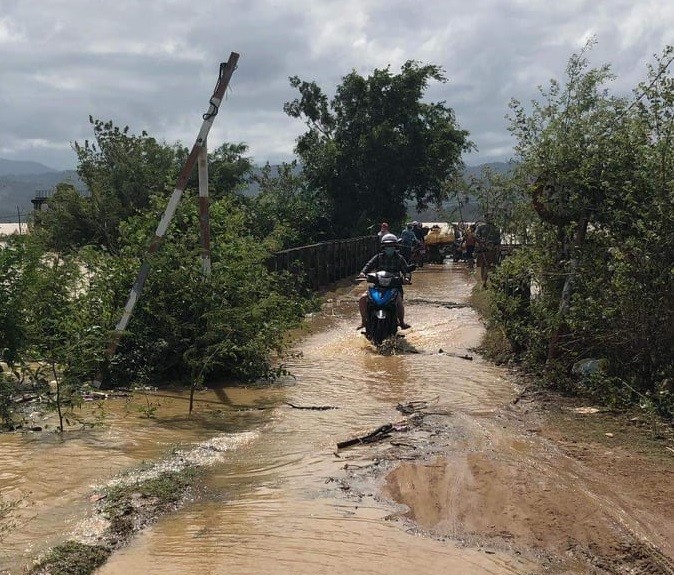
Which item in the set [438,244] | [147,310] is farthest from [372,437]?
[438,244]

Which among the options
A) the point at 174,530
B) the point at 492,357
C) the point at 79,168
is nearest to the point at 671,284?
the point at 492,357

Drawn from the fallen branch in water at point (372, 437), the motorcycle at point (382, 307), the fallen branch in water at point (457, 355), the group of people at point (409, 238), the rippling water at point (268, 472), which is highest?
the group of people at point (409, 238)

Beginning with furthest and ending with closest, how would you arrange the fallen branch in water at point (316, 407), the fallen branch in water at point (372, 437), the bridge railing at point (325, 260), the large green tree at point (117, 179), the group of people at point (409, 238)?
the large green tree at point (117, 179)
the group of people at point (409, 238)
the bridge railing at point (325, 260)
the fallen branch in water at point (316, 407)
the fallen branch in water at point (372, 437)

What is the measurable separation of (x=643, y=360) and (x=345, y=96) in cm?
2735

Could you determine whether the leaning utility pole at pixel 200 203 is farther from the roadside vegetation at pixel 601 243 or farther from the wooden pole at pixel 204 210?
the roadside vegetation at pixel 601 243

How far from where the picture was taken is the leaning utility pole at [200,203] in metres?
9.05

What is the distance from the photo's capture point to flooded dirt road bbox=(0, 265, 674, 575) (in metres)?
4.48

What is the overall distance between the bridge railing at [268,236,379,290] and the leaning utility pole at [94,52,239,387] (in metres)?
4.86

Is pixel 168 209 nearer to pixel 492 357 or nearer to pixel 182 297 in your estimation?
pixel 182 297

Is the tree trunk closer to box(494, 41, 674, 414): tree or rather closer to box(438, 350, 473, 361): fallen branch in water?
box(494, 41, 674, 414): tree

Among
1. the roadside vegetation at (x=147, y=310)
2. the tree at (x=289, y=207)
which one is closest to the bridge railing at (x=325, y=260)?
the roadside vegetation at (x=147, y=310)

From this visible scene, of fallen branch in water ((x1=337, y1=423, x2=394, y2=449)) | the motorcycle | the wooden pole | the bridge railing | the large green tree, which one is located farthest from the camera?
the large green tree

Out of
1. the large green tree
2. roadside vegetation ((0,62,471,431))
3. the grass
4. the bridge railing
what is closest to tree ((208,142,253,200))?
the large green tree

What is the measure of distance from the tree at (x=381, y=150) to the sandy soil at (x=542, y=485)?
83.3 ft
